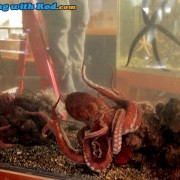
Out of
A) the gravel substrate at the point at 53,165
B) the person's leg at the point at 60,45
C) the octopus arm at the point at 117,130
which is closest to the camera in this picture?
the octopus arm at the point at 117,130

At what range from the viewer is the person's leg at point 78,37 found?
53.1 inches

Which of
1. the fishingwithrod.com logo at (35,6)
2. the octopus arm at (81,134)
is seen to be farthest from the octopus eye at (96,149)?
the fishingwithrod.com logo at (35,6)

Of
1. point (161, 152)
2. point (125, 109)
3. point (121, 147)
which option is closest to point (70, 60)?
point (125, 109)

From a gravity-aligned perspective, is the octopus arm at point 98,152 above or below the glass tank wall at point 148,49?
below

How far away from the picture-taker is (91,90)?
137 cm

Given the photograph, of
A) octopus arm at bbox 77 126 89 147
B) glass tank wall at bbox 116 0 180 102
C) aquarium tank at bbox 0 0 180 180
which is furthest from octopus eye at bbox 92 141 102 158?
glass tank wall at bbox 116 0 180 102

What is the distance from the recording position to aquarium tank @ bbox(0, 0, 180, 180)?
4.03 feet

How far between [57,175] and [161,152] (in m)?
0.52

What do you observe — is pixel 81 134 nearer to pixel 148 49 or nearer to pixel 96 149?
pixel 96 149

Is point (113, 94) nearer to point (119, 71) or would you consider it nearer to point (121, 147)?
point (119, 71)

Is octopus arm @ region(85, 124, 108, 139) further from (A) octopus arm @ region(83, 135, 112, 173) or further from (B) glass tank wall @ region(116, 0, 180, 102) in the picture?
(B) glass tank wall @ region(116, 0, 180, 102)

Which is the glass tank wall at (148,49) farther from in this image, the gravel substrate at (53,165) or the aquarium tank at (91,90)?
the gravel substrate at (53,165)

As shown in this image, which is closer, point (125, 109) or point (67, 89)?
point (125, 109)

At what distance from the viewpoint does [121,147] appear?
4.03 feet
